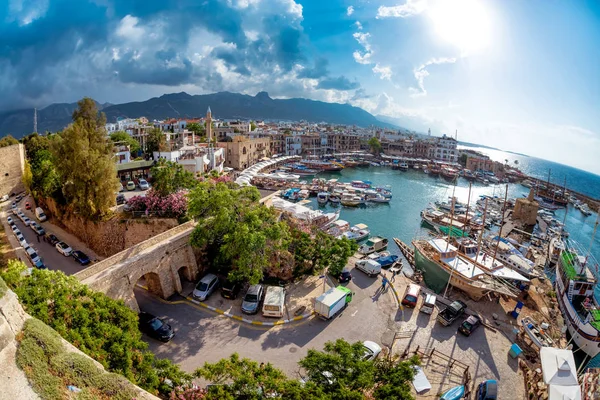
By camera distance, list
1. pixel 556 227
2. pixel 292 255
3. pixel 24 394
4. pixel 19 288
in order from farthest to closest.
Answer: pixel 556 227 < pixel 292 255 < pixel 19 288 < pixel 24 394

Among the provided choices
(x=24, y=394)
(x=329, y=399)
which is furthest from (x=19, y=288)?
(x=329, y=399)

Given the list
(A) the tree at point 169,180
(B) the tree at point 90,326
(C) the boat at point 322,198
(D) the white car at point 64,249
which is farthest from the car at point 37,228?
(C) the boat at point 322,198

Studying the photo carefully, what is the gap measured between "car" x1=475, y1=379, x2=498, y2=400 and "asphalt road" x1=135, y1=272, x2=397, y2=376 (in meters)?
4.03

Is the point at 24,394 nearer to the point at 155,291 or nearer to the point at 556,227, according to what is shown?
the point at 155,291

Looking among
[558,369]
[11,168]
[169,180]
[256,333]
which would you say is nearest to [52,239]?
[169,180]

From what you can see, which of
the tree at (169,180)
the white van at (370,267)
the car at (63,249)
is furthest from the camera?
the tree at (169,180)

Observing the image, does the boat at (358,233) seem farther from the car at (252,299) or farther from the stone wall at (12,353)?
the stone wall at (12,353)

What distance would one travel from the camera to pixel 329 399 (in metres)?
8.19

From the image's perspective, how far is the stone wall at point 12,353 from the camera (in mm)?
6410

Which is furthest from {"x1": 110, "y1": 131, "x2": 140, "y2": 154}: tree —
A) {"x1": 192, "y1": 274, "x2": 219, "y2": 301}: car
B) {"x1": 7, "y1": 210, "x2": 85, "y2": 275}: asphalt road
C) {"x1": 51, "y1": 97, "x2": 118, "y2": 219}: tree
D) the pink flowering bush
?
{"x1": 192, "y1": 274, "x2": 219, "y2": 301}: car

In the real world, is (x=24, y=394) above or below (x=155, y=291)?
above

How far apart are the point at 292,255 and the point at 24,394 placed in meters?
14.5

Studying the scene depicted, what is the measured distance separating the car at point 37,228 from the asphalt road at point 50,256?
305 mm

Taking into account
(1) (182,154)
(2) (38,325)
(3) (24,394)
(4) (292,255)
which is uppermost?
(1) (182,154)
